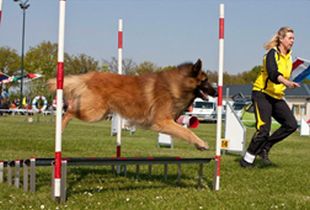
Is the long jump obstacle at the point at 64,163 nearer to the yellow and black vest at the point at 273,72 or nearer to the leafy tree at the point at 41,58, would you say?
the yellow and black vest at the point at 273,72

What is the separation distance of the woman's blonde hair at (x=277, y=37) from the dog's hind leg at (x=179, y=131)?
2.07 m

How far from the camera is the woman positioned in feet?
22.4

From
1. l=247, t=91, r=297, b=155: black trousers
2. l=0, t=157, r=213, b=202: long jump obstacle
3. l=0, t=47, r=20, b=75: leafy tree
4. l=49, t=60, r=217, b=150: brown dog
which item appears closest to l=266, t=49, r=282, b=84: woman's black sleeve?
l=247, t=91, r=297, b=155: black trousers

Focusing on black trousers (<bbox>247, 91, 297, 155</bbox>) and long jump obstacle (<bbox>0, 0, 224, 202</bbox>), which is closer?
long jump obstacle (<bbox>0, 0, 224, 202</bbox>)

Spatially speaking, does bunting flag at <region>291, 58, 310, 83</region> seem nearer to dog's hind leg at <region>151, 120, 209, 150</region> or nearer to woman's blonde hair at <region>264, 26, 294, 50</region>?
woman's blonde hair at <region>264, 26, 294, 50</region>

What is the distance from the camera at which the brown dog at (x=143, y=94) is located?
19.9 feet

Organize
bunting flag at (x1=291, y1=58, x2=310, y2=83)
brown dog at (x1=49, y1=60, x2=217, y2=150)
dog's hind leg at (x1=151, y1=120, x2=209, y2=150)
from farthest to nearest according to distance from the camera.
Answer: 1. bunting flag at (x1=291, y1=58, x2=310, y2=83)
2. brown dog at (x1=49, y1=60, x2=217, y2=150)
3. dog's hind leg at (x1=151, y1=120, x2=209, y2=150)

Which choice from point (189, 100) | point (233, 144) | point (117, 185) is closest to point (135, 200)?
point (117, 185)

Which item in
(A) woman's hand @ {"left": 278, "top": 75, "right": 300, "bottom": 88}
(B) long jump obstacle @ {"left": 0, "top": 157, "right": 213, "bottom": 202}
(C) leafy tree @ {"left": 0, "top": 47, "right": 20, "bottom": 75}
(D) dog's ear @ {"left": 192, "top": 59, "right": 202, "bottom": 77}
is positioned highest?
(C) leafy tree @ {"left": 0, "top": 47, "right": 20, "bottom": 75}

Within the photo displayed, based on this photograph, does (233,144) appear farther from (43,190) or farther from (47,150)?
(43,190)

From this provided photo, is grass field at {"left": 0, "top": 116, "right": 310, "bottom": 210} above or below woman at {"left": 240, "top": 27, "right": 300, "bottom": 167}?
below

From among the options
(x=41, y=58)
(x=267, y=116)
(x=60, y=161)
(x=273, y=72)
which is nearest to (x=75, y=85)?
(x=60, y=161)

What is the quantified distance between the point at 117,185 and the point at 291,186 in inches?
83.9

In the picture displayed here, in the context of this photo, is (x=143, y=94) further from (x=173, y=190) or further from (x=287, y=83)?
(x=287, y=83)
